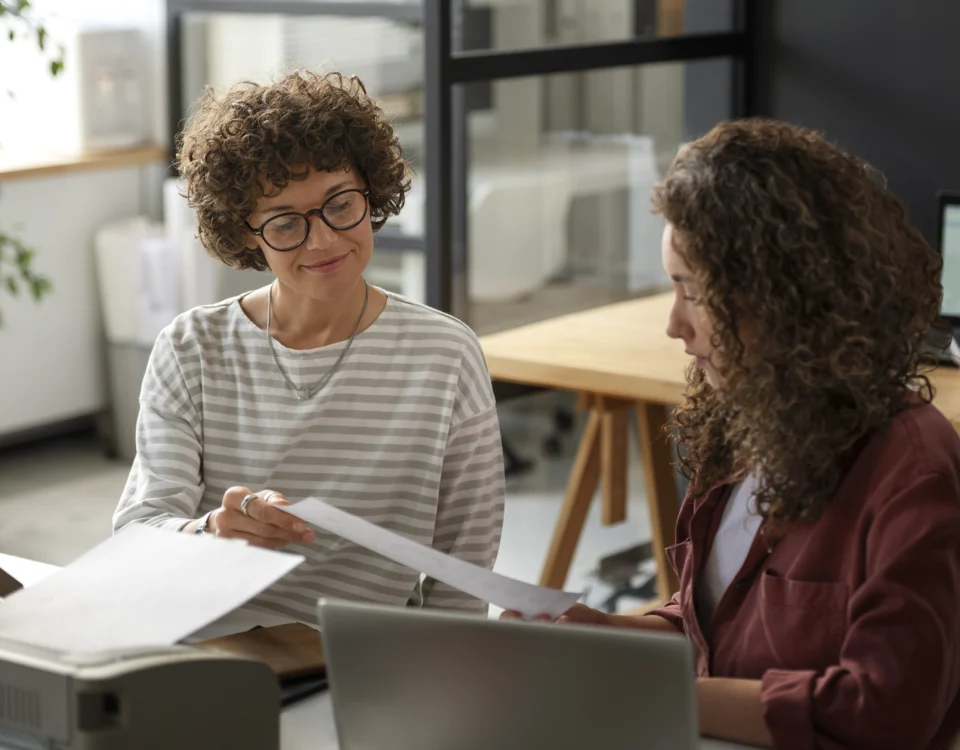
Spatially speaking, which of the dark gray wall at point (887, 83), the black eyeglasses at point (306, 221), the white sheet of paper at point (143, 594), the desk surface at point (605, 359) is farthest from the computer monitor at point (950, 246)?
the white sheet of paper at point (143, 594)

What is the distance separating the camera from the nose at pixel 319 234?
66.1 inches

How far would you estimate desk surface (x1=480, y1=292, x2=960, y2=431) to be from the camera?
2674 mm

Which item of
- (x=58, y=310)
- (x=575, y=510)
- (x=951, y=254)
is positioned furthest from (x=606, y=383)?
(x=58, y=310)

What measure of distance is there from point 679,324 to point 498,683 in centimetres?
41

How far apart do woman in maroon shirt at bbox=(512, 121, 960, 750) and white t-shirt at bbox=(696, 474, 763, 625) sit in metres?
0.05

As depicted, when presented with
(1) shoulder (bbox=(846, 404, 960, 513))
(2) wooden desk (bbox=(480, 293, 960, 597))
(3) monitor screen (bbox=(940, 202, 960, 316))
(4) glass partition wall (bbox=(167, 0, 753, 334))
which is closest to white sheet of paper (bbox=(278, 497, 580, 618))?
(1) shoulder (bbox=(846, 404, 960, 513))

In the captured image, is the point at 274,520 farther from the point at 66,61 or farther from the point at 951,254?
the point at 66,61

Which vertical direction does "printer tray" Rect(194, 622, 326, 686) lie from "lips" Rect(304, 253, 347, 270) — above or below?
below

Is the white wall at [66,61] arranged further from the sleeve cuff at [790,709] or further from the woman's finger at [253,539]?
the sleeve cuff at [790,709]

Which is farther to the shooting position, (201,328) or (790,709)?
(201,328)

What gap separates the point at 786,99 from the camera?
12.9ft

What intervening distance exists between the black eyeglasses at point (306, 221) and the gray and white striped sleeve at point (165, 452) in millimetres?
196

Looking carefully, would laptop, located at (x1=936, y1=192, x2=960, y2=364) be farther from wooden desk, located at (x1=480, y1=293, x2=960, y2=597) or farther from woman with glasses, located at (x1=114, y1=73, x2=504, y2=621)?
woman with glasses, located at (x1=114, y1=73, x2=504, y2=621)

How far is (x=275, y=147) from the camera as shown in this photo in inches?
65.7
